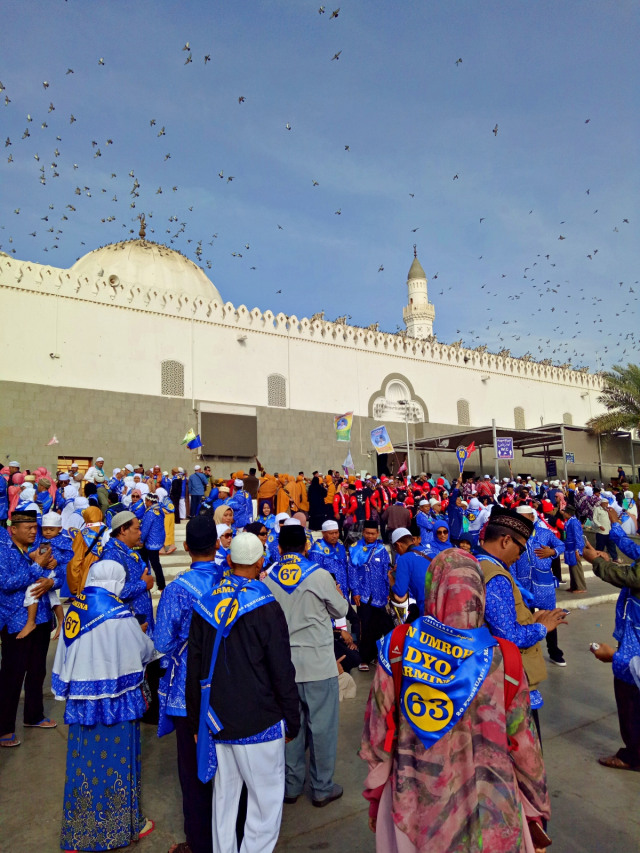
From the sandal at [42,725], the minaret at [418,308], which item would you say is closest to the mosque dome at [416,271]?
the minaret at [418,308]

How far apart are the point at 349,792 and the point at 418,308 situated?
Result: 33072 mm

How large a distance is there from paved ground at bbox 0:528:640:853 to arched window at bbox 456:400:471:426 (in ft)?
76.4

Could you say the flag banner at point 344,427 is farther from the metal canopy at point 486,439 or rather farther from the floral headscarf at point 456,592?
the floral headscarf at point 456,592

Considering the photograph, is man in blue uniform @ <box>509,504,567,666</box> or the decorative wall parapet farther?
the decorative wall parapet

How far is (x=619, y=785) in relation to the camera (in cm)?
359

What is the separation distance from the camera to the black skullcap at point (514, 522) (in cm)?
283

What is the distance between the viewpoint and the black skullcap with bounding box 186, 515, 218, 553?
124 inches

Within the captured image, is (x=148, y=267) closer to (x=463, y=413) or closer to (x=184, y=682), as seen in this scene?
(x=463, y=413)

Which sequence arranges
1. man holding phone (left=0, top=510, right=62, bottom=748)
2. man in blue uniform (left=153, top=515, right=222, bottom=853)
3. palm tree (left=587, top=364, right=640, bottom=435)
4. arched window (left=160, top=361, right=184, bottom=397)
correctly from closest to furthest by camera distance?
1. man in blue uniform (left=153, top=515, right=222, bottom=853)
2. man holding phone (left=0, top=510, right=62, bottom=748)
3. arched window (left=160, top=361, right=184, bottom=397)
4. palm tree (left=587, top=364, right=640, bottom=435)

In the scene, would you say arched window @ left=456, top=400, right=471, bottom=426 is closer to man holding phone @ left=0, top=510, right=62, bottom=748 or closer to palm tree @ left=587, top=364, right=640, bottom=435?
palm tree @ left=587, top=364, right=640, bottom=435

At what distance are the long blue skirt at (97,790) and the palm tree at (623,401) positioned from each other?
2812 cm

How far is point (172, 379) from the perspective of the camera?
66.4 ft

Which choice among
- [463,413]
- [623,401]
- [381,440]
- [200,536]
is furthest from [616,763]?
[623,401]

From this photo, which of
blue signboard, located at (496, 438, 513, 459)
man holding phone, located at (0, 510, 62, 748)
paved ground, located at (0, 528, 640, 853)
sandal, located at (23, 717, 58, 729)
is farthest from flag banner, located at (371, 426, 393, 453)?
man holding phone, located at (0, 510, 62, 748)
